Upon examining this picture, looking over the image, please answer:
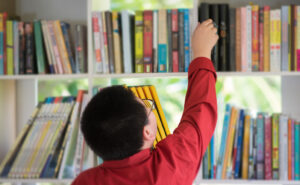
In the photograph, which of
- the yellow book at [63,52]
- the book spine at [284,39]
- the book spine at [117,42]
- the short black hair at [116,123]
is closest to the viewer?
the short black hair at [116,123]

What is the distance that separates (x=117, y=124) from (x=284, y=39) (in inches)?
40.2

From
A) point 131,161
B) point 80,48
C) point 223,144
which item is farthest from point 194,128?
point 80,48

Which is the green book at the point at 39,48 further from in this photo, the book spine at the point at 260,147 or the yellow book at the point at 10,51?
the book spine at the point at 260,147

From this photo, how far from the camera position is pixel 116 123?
1.02 m

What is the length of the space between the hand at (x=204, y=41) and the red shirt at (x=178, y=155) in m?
0.04

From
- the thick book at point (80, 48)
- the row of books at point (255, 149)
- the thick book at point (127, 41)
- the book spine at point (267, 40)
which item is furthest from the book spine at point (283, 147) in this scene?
the thick book at point (80, 48)

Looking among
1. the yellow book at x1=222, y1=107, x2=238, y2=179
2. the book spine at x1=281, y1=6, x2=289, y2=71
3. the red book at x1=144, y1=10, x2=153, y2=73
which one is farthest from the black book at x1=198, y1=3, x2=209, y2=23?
the yellow book at x1=222, y1=107, x2=238, y2=179

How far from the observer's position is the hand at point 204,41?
3.74ft

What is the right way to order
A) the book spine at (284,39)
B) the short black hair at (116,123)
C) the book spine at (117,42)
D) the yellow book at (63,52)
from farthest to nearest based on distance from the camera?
the yellow book at (63,52) → the book spine at (117,42) → the book spine at (284,39) → the short black hair at (116,123)

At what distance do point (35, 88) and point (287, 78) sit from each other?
136 centimetres

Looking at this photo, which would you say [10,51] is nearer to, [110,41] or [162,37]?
[110,41]

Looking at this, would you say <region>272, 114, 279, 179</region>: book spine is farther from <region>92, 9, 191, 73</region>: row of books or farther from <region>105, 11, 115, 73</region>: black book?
<region>105, 11, 115, 73</region>: black book

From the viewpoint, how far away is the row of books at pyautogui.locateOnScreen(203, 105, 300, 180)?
174cm

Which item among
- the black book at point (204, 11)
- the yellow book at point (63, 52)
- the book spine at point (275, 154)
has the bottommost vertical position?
the book spine at point (275, 154)
